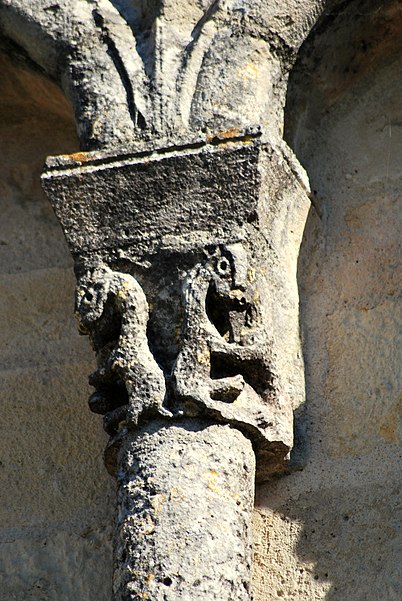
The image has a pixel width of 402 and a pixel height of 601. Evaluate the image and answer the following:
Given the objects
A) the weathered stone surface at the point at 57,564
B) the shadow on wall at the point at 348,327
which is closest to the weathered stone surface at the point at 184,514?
the shadow on wall at the point at 348,327

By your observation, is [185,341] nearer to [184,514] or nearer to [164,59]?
[184,514]

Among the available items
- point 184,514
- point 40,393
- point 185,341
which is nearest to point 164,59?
point 185,341

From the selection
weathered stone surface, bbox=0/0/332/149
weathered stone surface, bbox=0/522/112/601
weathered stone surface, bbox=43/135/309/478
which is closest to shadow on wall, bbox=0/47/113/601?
weathered stone surface, bbox=0/522/112/601

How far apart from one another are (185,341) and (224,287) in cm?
13

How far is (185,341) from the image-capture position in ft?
7.86

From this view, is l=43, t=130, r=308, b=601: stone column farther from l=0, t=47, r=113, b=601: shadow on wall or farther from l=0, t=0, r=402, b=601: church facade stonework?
l=0, t=47, r=113, b=601: shadow on wall

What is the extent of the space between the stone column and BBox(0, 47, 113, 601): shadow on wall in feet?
0.66

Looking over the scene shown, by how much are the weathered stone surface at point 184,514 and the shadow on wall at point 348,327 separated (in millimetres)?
205

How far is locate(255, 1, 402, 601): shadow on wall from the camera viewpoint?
2.51m

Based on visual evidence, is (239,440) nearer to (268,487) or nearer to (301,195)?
(268,487)

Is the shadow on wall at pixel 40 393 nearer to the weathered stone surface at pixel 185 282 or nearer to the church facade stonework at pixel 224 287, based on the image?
the church facade stonework at pixel 224 287

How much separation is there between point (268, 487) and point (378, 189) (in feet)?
2.42

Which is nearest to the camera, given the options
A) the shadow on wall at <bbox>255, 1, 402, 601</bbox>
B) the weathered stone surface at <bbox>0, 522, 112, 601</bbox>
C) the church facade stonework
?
the church facade stonework

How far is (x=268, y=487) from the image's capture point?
103 inches
